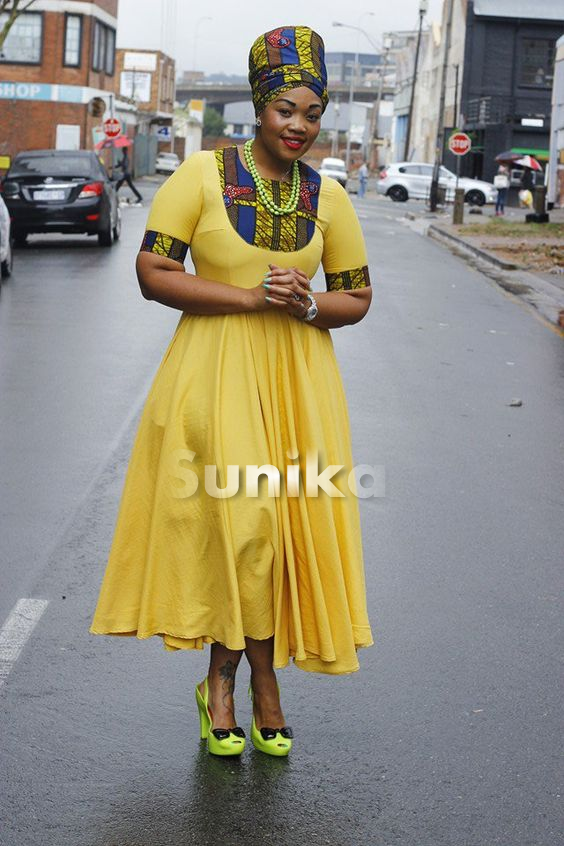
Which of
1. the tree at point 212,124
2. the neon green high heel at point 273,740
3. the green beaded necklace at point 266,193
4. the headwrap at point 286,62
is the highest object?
the tree at point 212,124

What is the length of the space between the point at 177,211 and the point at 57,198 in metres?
20.7

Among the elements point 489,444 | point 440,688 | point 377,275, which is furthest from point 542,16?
point 440,688

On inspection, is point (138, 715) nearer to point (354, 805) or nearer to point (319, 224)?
point (354, 805)

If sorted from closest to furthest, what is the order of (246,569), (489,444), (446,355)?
(246,569) → (489,444) → (446,355)

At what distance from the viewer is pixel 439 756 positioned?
13.8 ft

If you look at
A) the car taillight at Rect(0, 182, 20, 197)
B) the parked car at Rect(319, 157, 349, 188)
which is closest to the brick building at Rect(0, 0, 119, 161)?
the parked car at Rect(319, 157, 349, 188)

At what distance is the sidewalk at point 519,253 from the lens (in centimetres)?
2081

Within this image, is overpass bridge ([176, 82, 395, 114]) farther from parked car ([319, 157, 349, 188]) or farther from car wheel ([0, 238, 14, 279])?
car wheel ([0, 238, 14, 279])

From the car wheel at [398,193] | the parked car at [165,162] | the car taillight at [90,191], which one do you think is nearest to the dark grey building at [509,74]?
the car wheel at [398,193]

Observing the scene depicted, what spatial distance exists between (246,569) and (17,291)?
1401cm

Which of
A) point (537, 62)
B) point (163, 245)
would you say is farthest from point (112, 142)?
point (163, 245)

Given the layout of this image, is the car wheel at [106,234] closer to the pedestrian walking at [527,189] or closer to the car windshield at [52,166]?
the car windshield at [52,166]

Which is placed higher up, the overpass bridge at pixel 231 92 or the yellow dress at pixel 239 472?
the overpass bridge at pixel 231 92

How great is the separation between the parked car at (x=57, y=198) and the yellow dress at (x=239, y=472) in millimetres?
20451
